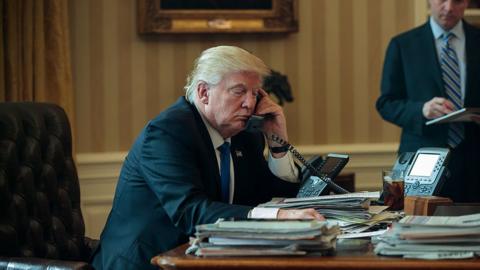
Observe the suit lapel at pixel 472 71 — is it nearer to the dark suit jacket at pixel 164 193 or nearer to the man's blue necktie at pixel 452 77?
the man's blue necktie at pixel 452 77

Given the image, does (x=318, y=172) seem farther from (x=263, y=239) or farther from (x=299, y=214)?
(x=263, y=239)

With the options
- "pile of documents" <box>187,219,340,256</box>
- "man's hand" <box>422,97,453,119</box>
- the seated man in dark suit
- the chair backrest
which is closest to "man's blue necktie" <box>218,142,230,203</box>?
the seated man in dark suit

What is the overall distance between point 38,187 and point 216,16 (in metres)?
2.30

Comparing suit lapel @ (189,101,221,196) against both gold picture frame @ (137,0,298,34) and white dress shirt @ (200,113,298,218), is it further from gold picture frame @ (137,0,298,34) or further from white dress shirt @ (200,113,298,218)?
gold picture frame @ (137,0,298,34)

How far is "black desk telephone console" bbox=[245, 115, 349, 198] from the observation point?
10.5ft

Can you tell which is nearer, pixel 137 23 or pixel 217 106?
pixel 217 106

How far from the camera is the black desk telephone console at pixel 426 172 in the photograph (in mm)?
3013

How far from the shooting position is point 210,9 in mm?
5262

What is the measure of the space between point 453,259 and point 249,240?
1.55 ft

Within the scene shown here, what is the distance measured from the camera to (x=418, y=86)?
→ 15.3ft

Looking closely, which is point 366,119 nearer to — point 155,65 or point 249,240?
point 155,65

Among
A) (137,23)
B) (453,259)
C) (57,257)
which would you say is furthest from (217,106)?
(137,23)

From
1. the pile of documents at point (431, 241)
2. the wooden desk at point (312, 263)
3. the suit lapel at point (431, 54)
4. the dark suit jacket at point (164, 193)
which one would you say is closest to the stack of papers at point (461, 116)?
the suit lapel at point (431, 54)

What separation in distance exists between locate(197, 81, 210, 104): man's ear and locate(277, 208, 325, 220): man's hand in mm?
669
